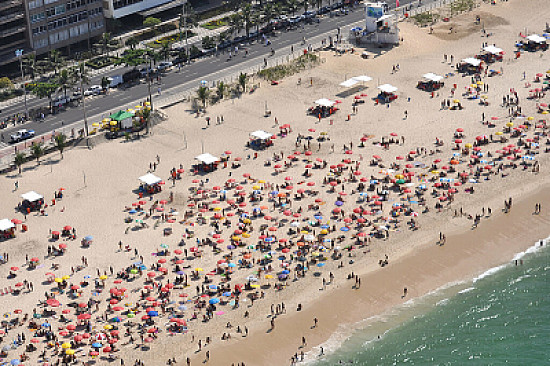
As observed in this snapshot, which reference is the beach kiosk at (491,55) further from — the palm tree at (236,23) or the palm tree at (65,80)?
the palm tree at (65,80)

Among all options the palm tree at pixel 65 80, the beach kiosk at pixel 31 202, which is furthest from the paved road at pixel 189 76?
the beach kiosk at pixel 31 202

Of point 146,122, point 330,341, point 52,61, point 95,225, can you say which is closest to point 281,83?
point 146,122

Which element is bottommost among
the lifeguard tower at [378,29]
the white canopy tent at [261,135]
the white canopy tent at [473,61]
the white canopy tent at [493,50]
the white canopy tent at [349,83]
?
the white canopy tent at [261,135]

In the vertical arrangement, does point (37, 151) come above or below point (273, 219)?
above

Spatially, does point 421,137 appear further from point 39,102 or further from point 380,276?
point 39,102

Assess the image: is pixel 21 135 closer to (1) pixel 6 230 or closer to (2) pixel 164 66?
(1) pixel 6 230

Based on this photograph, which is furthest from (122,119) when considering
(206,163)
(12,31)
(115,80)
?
(12,31)

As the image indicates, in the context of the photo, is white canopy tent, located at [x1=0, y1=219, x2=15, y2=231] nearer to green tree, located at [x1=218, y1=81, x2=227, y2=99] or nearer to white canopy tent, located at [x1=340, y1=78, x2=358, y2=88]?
green tree, located at [x1=218, y1=81, x2=227, y2=99]
